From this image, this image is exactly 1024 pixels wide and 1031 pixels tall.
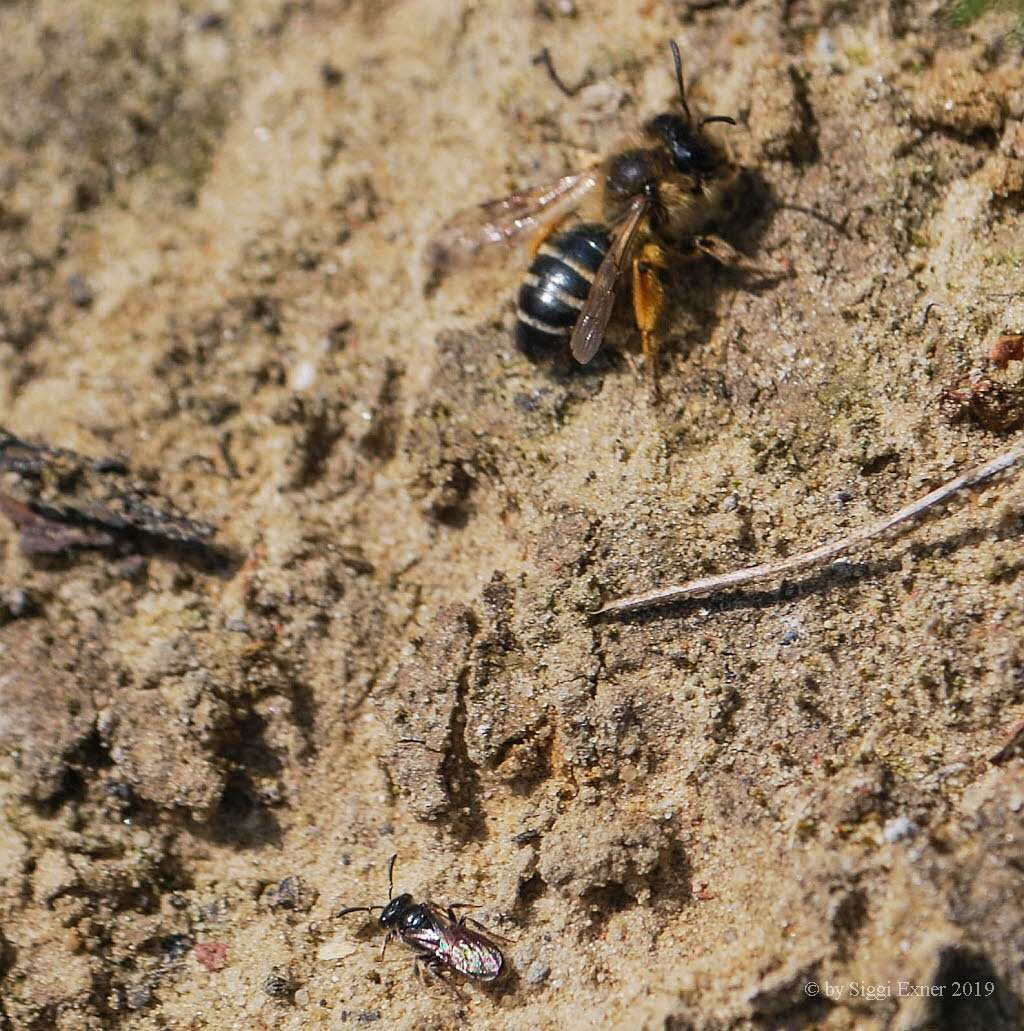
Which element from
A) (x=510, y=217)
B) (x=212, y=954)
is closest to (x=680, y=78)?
(x=510, y=217)

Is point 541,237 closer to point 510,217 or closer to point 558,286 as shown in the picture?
point 510,217

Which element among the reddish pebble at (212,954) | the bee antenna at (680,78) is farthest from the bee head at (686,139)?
the reddish pebble at (212,954)

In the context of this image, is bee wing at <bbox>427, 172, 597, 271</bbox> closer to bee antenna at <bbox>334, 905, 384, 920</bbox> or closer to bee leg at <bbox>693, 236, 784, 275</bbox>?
bee leg at <bbox>693, 236, 784, 275</bbox>

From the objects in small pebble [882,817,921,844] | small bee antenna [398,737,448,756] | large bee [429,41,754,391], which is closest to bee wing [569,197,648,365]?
large bee [429,41,754,391]

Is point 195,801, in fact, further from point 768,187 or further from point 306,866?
point 768,187

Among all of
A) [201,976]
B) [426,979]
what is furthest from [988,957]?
[201,976]

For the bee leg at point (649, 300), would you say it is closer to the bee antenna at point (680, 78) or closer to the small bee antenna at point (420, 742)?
the bee antenna at point (680, 78)
